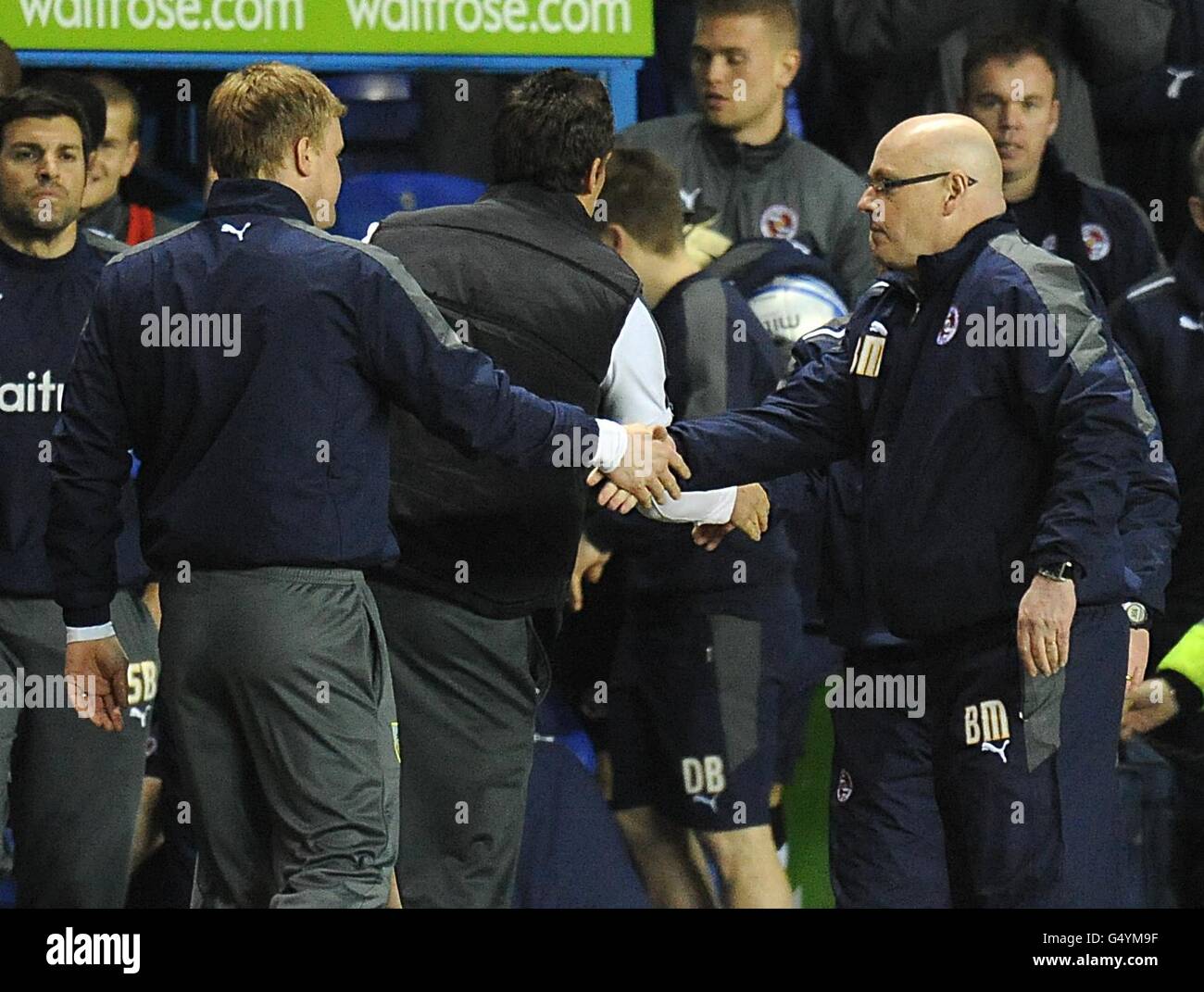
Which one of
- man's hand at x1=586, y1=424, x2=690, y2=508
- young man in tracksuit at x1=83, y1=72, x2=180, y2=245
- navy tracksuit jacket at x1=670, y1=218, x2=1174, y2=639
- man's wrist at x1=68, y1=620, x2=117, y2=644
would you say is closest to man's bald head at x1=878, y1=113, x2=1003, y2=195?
navy tracksuit jacket at x1=670, y1=218, x2=1174, y2=639

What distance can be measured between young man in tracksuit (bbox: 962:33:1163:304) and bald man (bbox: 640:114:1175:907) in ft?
2.51

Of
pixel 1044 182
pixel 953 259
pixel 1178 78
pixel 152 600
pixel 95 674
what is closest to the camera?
pixel 95 674

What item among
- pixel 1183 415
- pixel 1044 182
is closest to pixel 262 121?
pixel 1044 182

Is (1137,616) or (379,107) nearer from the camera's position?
(1137,616)

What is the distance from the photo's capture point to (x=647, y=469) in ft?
15.2

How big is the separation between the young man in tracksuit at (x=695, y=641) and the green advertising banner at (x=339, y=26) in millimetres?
327

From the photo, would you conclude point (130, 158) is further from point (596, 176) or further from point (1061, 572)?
point (1061, 572)

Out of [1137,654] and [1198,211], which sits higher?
[1198,211]

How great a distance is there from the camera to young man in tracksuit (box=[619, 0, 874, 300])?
533 centimetres

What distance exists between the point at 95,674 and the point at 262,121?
1.01 metres

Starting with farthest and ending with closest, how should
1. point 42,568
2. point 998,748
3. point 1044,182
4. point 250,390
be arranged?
point 1044,182 < point 42,568 < point 998,748 < point 250,390

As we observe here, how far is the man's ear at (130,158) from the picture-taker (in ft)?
17.1

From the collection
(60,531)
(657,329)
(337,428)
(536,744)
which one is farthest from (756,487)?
(60,531)

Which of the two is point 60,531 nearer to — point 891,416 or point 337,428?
point 337,428
